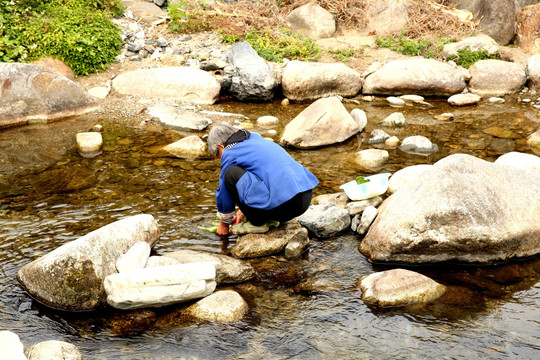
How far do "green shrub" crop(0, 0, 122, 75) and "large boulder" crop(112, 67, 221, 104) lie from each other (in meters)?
1.13

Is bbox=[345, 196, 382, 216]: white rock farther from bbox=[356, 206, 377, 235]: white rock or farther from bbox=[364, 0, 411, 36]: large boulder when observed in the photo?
bbox=[364, 0, 411, 36]: large boulder

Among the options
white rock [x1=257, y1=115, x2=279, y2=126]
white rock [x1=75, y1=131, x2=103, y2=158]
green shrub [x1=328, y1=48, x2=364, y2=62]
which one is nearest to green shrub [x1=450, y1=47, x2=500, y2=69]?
green shrub [x1=328, y1=48, x2=364, y2=62]

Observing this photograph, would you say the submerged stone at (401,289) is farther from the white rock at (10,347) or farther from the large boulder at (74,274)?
the white rock at (10,347)

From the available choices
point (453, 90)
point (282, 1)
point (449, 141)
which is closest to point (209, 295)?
point (449, 141)

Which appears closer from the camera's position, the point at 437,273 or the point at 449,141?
the point at 437,273

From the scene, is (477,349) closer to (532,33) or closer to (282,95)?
(282,95)

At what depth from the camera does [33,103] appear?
35.3 ft

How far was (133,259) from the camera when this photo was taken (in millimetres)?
5359

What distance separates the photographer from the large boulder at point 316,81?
12141 mm

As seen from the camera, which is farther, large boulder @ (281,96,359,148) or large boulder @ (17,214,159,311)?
large boulder @ (281,96,359,148)

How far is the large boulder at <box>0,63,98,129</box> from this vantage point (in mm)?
10570

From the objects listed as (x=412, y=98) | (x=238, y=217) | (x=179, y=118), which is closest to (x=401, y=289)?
(x=238, y=217)

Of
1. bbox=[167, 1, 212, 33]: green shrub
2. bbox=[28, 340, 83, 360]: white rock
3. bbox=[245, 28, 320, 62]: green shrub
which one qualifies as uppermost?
bbox=[167, 1, 212, 33]: green shrub

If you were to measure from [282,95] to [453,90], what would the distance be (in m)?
4.12
